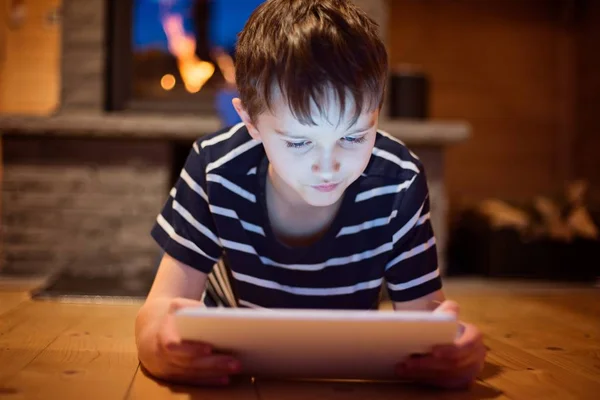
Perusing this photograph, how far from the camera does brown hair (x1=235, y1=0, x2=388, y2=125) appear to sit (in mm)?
736

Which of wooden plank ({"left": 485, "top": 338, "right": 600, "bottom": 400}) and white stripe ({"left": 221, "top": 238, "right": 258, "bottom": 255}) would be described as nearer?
wooden plank ({"left": 485, "top": 338, "right": 600, "bottom": 400})

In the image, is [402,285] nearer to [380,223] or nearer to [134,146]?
[380,223]

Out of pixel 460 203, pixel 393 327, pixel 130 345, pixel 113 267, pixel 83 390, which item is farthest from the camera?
pixel 460 203

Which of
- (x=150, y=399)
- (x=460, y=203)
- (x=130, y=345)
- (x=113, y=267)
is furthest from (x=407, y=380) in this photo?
(x=460, y=203)

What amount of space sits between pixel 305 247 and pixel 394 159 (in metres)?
0.20

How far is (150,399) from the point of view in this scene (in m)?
0.73

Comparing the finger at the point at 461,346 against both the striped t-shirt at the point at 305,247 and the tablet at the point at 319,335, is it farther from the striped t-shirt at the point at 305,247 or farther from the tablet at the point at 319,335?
the striped t-shirt at the point at 305,247

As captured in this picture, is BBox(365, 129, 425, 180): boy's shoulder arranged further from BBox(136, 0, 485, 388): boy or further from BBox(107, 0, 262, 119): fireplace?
BBox(107, 0, 262, 119): fireplace

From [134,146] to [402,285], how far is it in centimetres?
143

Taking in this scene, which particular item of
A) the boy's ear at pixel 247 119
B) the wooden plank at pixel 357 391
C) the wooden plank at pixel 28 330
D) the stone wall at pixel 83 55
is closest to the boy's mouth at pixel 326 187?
the boy's ear at pixel 247 119

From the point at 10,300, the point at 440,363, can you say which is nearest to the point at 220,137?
the point at 440,363

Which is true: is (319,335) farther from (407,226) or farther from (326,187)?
(407,226)

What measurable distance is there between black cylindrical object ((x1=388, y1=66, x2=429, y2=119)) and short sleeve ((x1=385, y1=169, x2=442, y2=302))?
1337mm

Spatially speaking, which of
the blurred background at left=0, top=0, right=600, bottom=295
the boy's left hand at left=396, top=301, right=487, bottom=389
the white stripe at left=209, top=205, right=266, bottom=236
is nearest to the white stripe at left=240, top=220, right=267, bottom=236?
the white stripe at left=209, top=205, right=266, bottom=236
